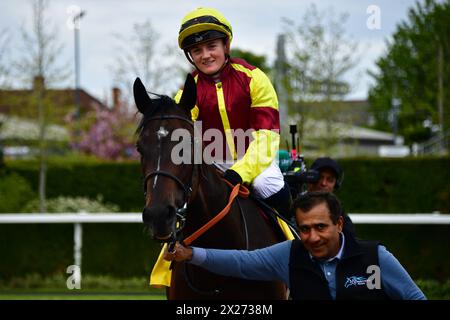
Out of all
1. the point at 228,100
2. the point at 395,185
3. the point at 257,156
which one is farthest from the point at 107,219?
the point at 257,156

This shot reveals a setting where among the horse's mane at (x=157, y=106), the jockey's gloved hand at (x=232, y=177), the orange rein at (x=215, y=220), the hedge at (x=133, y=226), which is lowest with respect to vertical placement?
the hedge at (x=133, y=226)

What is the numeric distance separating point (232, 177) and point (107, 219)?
7000 mm

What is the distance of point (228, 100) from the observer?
4312 mm

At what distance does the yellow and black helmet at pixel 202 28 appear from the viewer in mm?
4258

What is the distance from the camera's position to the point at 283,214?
4.64 m

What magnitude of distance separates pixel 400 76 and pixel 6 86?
8.40 meters

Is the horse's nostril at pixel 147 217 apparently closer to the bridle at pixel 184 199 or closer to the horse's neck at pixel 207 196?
the bridle at pixel 184 199

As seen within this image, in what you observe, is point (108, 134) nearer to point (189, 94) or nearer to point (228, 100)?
point (228, 100)

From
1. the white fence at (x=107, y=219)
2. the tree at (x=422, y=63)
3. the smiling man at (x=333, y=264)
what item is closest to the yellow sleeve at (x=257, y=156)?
the smiling man at (x=333, y=264)

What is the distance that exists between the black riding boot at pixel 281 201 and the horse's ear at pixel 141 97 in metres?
1.06

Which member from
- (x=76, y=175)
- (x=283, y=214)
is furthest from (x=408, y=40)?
(x=283, y=214)

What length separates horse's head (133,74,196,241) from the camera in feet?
10.5

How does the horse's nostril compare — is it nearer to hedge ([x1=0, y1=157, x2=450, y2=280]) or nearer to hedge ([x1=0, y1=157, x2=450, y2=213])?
hedge ([x1=0, y1=157, x2=450, y2=280])
